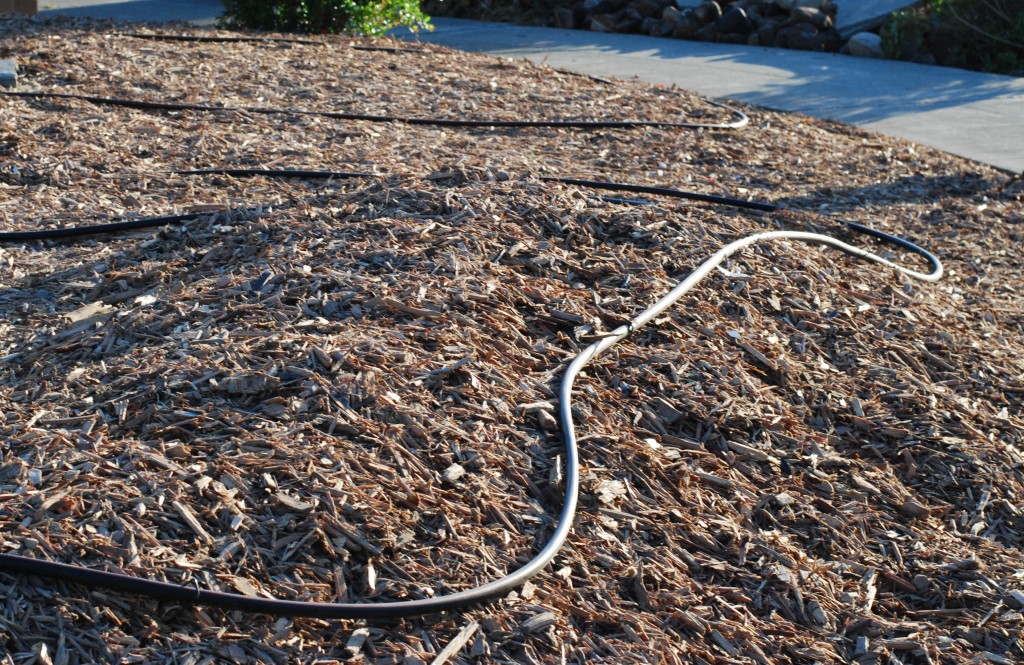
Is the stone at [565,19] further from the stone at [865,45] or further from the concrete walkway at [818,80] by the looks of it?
the stone at [865,45]

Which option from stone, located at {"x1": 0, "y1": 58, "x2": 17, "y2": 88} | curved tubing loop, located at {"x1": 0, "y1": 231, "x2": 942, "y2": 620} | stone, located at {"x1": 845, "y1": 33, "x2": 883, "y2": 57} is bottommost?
curved tubing loop, located at {"x1": 0, "y1": 231, "x2": 942, "y2": 620}

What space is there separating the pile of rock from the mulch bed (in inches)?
293

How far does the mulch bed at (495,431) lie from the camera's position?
2.43 metres

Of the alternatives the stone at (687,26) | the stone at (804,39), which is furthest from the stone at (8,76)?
the stone at (804,39)

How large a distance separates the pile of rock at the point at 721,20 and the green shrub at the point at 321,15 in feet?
11.8

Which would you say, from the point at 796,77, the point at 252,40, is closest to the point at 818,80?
the point at 796,77

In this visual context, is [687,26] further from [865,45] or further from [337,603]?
[337,603]

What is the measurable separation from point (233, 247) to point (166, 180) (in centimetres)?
168

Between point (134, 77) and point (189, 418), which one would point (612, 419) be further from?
point (134, 77)

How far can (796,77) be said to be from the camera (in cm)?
1004

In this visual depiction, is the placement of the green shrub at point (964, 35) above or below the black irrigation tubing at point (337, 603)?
above

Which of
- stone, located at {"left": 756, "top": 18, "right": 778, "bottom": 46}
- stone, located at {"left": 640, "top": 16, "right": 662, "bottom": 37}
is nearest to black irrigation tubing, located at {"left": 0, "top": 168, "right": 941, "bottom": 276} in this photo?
stone, located at {"left": 756, "top": 18, "right": 778, "bottom": 46}

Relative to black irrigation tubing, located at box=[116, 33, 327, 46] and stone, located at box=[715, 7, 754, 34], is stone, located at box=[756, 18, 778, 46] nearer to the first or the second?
stone, located at box=[715, 7, 754, 34]

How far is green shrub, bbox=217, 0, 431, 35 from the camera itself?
33.0 feet
